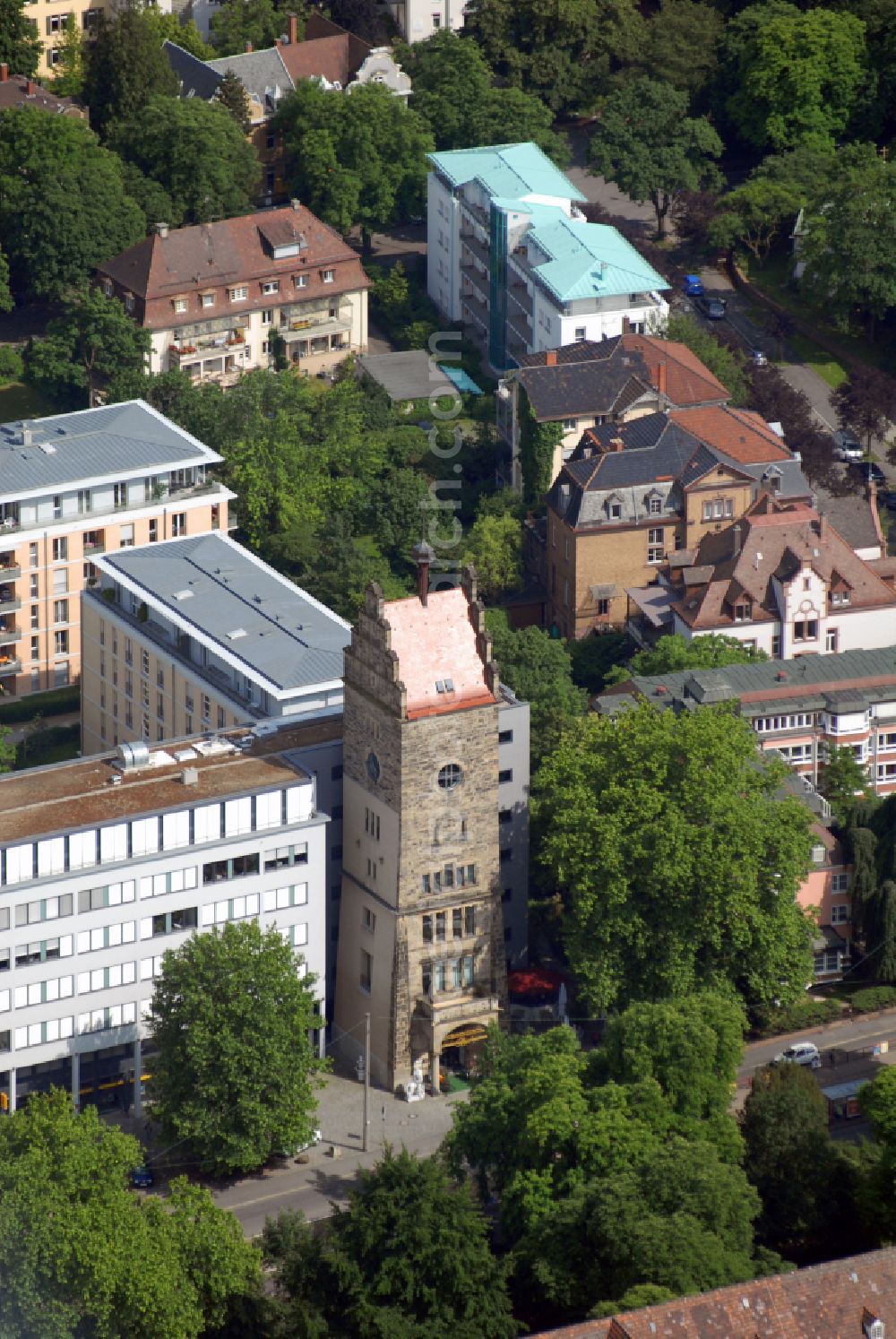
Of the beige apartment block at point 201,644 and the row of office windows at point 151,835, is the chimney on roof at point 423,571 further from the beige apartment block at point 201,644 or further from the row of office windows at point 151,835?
the beige apartment block at point 201,644

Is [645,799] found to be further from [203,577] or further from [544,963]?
[203,577]

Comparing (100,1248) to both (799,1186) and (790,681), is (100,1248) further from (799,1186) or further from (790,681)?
(790,681)

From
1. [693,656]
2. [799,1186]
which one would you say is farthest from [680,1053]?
[693,656]

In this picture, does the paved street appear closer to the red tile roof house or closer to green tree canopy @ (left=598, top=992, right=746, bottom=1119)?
green tree canopy @ (left=598, top=992, right=746, bottom=1119)

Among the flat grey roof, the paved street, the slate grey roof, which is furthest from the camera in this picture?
the slate grey roof

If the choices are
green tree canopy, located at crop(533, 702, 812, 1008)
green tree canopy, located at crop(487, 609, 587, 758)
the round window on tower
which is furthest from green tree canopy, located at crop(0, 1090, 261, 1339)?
green tree canopy, located at crop(487, 609, 587, 758)
